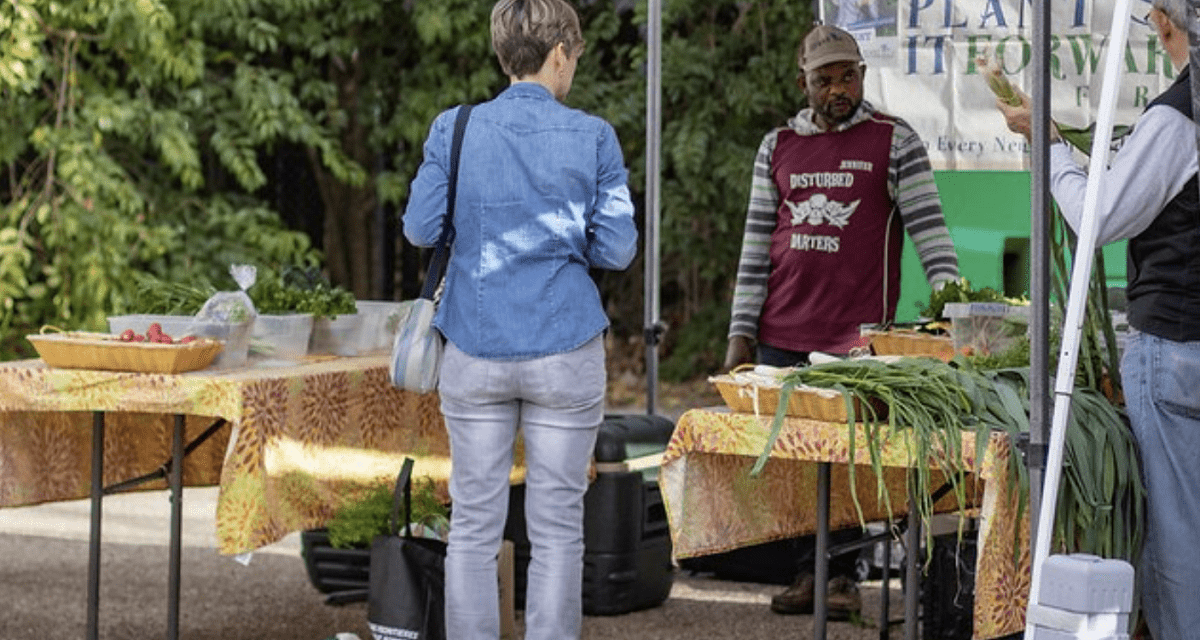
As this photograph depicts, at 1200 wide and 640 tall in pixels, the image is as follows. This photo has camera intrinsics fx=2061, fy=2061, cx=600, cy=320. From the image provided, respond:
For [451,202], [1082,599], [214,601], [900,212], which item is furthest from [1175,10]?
[214,601]

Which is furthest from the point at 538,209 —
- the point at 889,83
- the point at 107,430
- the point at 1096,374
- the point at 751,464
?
the point at 889,83

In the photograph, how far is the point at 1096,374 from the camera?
4570 mm

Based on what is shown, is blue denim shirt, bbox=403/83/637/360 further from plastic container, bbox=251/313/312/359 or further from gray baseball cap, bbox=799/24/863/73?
gray baseball cap, bbox=799/24/863/73

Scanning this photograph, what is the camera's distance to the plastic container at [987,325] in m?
4.82

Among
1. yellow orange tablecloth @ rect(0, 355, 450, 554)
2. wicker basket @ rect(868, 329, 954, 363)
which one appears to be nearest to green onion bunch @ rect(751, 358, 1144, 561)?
wicker basket @ rect(868, 329, 954, 363)

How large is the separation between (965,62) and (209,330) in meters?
2.90

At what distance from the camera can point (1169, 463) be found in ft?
13.7

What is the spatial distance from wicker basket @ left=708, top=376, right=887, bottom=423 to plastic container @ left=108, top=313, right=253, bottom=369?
1.41 meters

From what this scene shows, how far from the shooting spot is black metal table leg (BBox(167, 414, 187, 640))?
202 inches

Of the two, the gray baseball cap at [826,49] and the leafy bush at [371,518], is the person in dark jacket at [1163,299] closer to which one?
the gray baseball cap at [826,49]

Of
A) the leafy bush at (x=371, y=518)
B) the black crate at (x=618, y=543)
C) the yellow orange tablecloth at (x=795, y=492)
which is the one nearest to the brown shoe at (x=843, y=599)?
the black crate at (x=618, y=543)

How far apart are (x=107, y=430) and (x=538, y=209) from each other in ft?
5.63

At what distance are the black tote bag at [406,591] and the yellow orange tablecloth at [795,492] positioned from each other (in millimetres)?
707

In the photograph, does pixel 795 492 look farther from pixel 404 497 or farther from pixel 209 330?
pixel 209 330
